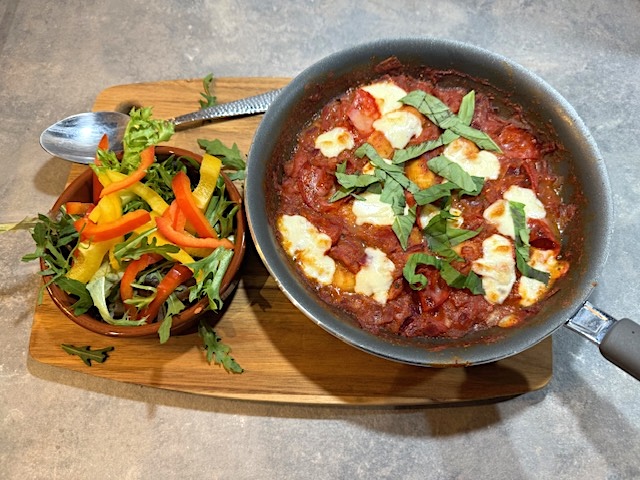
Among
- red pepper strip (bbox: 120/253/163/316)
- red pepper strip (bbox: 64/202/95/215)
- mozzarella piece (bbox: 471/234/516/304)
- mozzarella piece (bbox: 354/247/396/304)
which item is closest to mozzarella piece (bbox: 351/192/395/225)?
mozzarella piece (bbox: 354/247/396/304)

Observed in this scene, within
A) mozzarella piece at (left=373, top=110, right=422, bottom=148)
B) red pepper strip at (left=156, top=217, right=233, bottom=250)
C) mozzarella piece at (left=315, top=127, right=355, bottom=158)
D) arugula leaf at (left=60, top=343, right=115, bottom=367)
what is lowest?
arugula leaf at (left=60, top=343, right=115, bottom=367)

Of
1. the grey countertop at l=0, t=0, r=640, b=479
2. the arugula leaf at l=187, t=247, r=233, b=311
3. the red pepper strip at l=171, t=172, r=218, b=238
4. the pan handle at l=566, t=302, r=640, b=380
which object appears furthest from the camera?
the grey countertop at l=0, t=0, r=640, b=479

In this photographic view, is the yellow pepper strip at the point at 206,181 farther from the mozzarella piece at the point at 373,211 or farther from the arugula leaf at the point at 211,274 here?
the mozzarella piece at the point at 373,211

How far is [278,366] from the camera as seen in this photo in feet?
7.32

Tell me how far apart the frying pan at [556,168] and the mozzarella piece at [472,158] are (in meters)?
0.25

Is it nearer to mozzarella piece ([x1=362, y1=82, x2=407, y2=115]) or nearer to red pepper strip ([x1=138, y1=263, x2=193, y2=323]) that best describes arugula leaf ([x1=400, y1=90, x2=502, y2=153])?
mozzarella piece ([x1=362, y1=82, x2=407, y2=115])

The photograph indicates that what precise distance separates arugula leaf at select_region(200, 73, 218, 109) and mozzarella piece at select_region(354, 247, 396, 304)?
1104 millimetres

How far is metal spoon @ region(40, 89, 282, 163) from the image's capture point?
2.60m

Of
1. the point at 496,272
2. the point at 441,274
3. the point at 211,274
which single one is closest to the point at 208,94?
the point at 211,274

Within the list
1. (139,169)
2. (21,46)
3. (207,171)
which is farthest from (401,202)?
(21,46)

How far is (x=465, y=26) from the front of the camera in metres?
3.37

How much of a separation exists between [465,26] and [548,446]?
2.32 m

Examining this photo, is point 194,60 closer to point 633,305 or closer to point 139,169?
point 139,169

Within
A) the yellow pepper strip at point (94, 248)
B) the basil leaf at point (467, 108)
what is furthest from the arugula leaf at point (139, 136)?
the basil leaf at point (467, 108)
